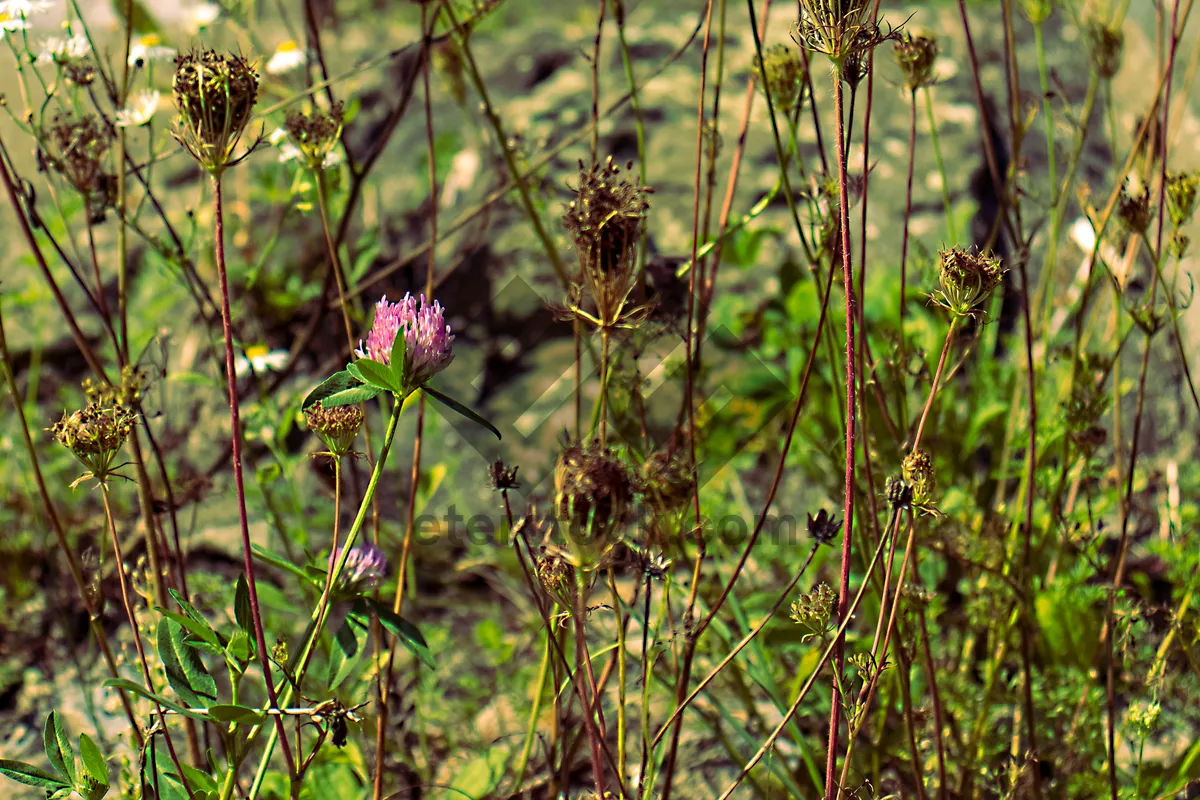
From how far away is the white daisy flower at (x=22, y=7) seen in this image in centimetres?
103

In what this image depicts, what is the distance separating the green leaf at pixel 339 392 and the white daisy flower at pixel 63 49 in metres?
0.64

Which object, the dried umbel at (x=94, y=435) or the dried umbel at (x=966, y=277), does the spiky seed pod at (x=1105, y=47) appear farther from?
the dried umbel at (x=94, y=435)

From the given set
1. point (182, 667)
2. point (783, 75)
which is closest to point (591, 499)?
point (182, 667)

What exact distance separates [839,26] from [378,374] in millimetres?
354

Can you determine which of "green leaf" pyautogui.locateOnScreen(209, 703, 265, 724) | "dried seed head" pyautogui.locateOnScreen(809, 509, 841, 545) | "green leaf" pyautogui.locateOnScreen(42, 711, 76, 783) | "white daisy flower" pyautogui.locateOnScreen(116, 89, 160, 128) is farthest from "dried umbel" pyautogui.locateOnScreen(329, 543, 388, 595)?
"white daisy flower" pyautogui.locateOnScreen(116, 89, 160, 128)

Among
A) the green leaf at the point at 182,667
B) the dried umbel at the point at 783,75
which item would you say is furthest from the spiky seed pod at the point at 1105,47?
the green leaf at the point at 182,667

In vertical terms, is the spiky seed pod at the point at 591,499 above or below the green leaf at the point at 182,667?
below

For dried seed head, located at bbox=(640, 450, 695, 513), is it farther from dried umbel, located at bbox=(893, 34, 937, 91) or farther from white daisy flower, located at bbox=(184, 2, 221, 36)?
white daisy flower, located at bbox=(184, 2, 221, 36)

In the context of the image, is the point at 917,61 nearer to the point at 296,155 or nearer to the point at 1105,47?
the point at 1105,47

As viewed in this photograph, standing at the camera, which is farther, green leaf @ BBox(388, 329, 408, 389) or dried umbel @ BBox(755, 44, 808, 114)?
dried umbel @ BBox(755, 44, 808, 114)

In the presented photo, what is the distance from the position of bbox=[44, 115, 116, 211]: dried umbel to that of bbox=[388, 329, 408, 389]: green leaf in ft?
1.96

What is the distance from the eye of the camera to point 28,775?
30.7 inches

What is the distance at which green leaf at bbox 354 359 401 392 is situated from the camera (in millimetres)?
633

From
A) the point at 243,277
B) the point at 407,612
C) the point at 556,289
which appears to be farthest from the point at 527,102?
the point at 407,612
